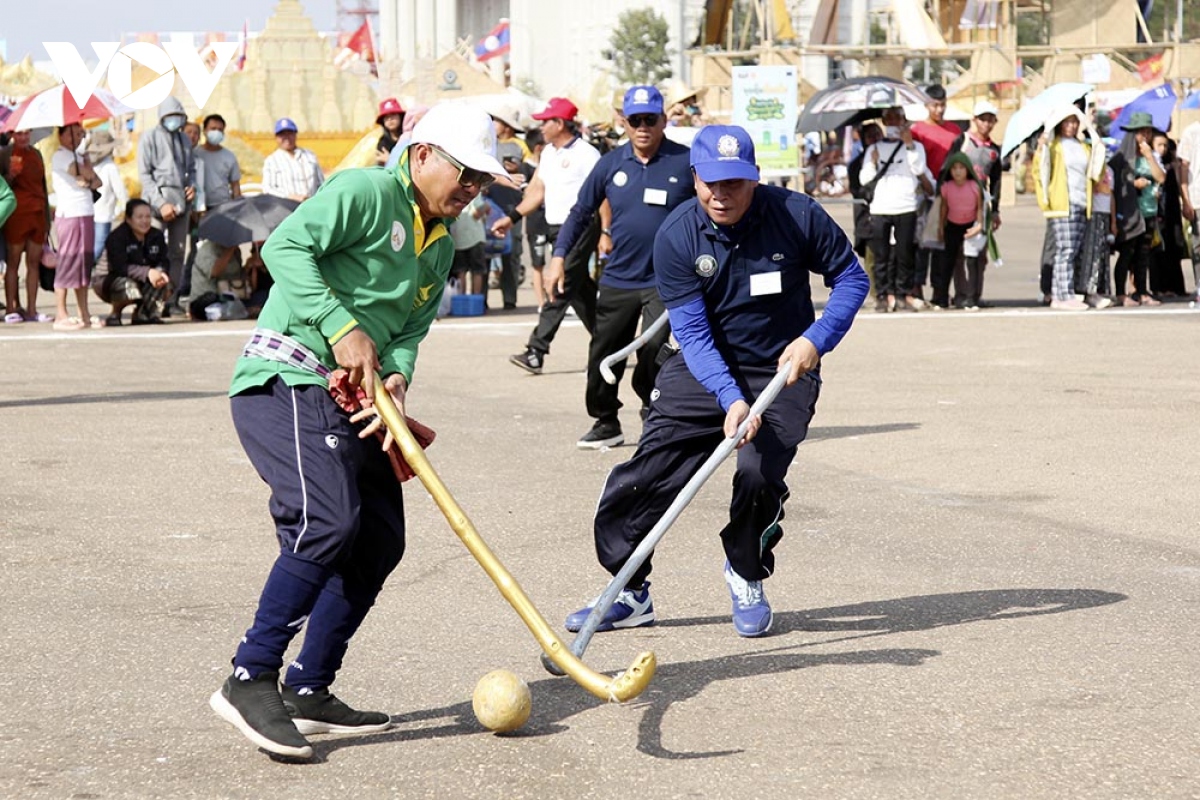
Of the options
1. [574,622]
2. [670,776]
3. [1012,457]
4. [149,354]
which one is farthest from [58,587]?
[149,354]

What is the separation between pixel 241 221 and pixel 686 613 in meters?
11.1

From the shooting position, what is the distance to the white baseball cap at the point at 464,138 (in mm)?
4785

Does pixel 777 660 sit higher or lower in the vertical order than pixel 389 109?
lower

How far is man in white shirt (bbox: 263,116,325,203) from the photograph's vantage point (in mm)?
18078

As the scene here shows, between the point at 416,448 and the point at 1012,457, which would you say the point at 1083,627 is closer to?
the point at 416,448

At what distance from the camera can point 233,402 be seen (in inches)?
196

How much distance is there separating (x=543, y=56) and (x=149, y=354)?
10049 cm

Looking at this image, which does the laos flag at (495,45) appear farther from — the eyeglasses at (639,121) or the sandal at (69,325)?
the eyeglasses at (639,121)

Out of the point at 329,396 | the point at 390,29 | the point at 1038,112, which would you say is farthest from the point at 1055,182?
the point at 390,29

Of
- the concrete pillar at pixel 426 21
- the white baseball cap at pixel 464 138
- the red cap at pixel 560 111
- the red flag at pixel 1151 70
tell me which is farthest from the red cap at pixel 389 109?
the concrete pillar at pixel 426 21

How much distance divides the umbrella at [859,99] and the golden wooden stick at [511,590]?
14.4 metres

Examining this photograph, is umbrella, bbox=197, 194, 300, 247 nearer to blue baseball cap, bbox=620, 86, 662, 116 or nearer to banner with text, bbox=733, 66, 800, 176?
blue baseball cap, bbox=620, 86, 662, 116

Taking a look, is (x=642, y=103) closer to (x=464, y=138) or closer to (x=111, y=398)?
(x=111, y=398)

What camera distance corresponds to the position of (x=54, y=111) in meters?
16.0
